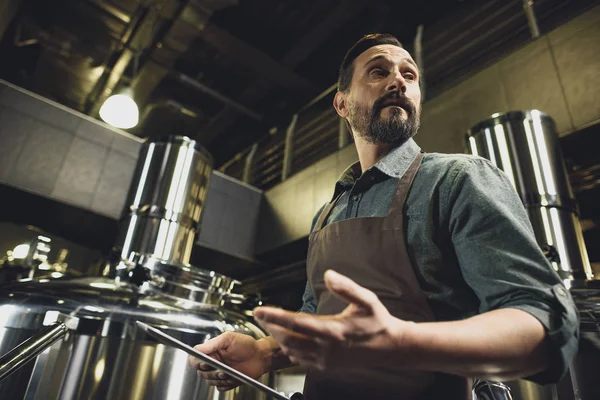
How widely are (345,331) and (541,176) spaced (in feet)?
9.12

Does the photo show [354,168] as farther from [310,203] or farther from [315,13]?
[315,13]

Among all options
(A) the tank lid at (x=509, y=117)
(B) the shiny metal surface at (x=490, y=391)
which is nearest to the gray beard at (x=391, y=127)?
(B) the shiny metal surface at (x=490, y=391)

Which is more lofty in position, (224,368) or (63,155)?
(63,155)

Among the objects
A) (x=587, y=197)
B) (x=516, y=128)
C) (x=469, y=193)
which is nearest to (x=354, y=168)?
(x=469, y=193)

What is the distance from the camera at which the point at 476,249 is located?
0.73 metres

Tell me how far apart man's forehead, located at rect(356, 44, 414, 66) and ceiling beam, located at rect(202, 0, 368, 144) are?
4.10 meters

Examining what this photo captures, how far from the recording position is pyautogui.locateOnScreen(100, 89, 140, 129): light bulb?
423 cm

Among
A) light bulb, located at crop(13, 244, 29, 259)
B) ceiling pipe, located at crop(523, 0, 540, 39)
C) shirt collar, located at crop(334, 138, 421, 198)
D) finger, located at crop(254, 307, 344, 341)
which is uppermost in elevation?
ceiling pipe, located at crop(523, 0, 540, 39)

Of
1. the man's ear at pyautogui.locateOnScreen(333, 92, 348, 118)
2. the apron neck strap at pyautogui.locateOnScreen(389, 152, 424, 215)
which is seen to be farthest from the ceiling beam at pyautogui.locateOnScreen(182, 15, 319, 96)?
the apron neck strap at pyautogui.locateOnScreen(389, 152, 424, 215)

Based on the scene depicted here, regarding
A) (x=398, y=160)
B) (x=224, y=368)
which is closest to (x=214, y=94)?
(x=398, y=160)

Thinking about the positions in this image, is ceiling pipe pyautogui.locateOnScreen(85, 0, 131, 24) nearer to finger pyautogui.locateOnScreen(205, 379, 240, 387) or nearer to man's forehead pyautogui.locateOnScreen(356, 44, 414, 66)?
man's forehead pyautogui.locateOnScreen(356, 44, 414, 66)

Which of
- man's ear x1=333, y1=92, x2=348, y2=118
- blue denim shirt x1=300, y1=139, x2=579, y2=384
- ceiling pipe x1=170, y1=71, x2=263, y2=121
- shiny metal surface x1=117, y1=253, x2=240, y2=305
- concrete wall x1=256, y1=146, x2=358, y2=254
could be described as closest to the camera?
blue denim shirt x1=300, y1=139, x2=579, y2=384

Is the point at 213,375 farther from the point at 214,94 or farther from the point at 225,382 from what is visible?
the point at 214,94

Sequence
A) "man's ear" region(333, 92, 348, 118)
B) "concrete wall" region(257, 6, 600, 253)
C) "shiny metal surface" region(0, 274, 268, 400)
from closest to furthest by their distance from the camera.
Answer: "man's ear" region(333, 92, 348, 118)
"shiny metal surface" region(0, 274, 268, 400)
"concrete wall" region(257, 6, 600, 253)
